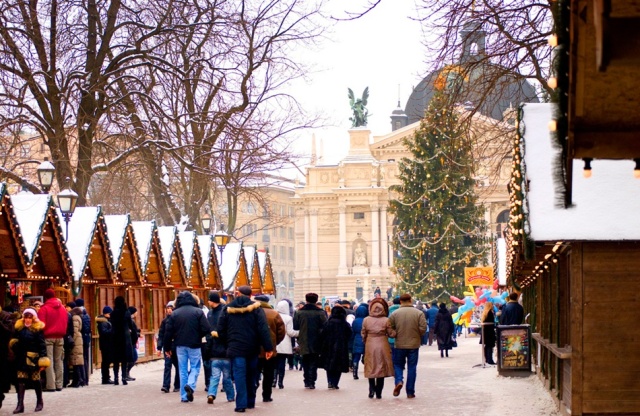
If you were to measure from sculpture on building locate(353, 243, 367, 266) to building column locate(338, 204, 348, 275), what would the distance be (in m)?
1.04

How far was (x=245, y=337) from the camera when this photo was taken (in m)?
15.4

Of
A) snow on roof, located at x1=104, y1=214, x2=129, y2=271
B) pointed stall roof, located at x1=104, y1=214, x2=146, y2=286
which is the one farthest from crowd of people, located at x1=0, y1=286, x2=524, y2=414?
pointed stall roof, located at x1=104, y1=214, x2=146, y2=286

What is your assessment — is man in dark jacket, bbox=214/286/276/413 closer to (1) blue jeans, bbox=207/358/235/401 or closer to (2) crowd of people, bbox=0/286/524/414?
(2) crowd of people, bbox=0/286/524/414

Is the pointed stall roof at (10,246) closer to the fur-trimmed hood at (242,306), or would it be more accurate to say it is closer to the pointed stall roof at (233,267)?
the fur-trimmed hood at (242,306)

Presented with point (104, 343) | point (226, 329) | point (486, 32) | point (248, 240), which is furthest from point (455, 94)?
point (248, 240)

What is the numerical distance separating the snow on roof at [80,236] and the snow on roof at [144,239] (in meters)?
3.10

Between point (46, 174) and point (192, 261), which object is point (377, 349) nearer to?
point (46, 174)

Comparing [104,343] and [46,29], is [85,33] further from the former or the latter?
[104,343]

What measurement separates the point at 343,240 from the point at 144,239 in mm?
91037

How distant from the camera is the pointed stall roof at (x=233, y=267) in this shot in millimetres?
36406

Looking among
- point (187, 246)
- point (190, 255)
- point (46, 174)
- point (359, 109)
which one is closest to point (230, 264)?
point (187, 246)

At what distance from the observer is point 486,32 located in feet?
61.8

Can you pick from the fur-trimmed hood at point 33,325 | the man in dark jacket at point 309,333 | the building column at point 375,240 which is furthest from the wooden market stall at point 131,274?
the building column at point 375,240

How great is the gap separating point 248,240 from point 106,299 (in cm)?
10952
